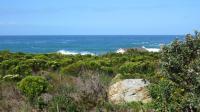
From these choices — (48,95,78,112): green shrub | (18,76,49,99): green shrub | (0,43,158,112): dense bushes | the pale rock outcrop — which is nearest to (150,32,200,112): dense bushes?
(0,43,158,112): dense bushes

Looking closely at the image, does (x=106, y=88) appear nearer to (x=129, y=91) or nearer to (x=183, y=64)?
(x=129, y=91)

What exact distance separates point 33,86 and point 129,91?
9.41 feet

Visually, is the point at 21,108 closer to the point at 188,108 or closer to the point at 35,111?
the point at 35,111

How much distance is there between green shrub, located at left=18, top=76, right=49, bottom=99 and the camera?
46.2 feet

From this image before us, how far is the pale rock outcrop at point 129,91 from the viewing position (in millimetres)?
13439

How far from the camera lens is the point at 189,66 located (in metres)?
9.80

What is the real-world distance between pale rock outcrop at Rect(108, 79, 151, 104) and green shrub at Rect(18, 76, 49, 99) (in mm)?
2024

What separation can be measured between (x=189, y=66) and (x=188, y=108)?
0.90m

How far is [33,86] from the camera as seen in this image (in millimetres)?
14250

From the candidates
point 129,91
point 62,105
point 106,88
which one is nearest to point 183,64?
point 62,105

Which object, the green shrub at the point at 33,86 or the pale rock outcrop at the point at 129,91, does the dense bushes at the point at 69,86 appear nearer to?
the green shrub at the point at 33,86

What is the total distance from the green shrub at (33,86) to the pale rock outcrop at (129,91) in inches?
79.7

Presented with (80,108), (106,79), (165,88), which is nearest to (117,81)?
(106,79)

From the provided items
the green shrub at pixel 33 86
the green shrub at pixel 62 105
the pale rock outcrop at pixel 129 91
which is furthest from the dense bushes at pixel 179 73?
the green shrub at pixel 33 86
